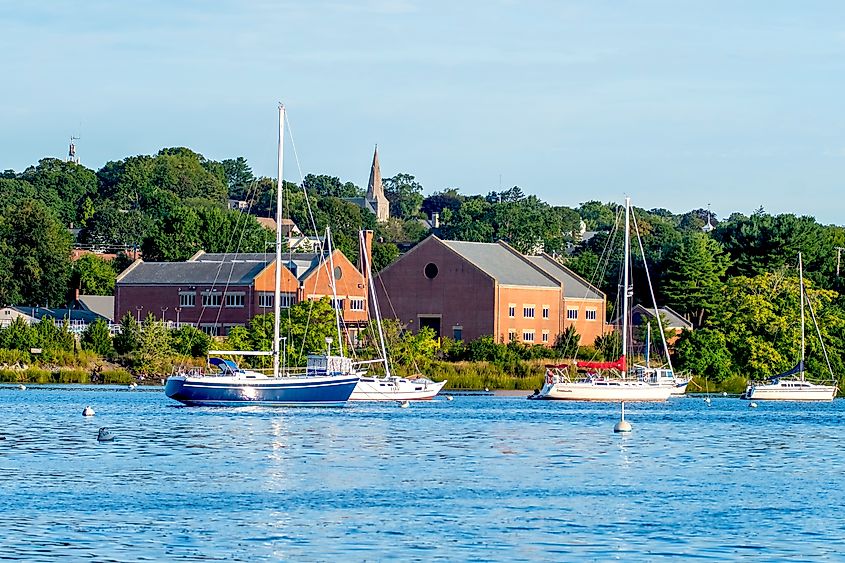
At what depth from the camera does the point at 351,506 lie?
1508 inches

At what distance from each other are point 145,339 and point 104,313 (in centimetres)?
Answer: 3764

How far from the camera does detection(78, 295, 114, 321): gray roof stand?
15350 cm

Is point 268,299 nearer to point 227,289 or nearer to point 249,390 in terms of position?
point 227,289

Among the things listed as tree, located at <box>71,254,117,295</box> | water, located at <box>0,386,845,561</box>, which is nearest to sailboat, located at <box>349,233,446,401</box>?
water, located at <box>0,386,845,561</box>

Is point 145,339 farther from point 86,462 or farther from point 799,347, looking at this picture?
point 86,462

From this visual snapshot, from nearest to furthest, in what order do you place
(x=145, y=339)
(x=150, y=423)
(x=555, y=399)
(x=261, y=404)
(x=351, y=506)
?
(x=351, y=506) → (x=150, y=423) → (x=261, y=404) → (x=555, y=399) → (x=145, y=339)

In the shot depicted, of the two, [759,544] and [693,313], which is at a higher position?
[693,313]

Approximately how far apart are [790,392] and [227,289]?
170ft

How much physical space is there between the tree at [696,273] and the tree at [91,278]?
58594mm

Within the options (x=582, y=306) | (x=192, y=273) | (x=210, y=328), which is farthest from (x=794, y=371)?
(x=192, y=273)

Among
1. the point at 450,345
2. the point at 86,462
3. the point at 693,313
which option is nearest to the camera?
the point at 86,462

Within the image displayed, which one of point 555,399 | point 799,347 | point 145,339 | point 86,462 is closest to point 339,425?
point 86,462

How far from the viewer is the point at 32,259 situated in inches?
6309

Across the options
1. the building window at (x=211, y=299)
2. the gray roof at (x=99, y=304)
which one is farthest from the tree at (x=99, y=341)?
the gray roof at (x=99, y=304)
